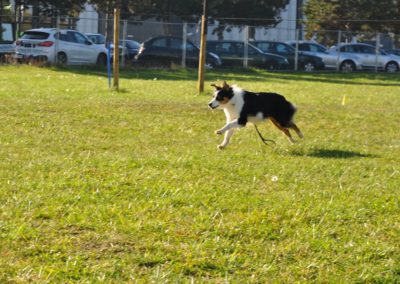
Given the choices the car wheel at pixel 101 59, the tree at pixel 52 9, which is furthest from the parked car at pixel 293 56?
the tree at pixel 52 9

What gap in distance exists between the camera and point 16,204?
6.27 metres

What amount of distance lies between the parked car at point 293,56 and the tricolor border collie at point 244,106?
25492 millimetres

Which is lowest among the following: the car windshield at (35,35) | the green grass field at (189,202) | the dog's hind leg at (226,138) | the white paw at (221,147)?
the green grass field at (189,202)

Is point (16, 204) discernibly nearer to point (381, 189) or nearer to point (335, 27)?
point (381, 189)

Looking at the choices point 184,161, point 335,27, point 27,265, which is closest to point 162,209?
point 27,265

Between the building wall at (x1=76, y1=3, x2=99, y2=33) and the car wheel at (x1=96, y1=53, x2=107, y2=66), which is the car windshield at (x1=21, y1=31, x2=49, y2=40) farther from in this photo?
the building wall at (x1=76, y1=3, x2=99, y2=33)

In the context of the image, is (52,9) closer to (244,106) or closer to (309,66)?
(309,66)

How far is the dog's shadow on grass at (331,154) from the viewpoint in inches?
377

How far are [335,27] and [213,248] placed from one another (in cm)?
4266

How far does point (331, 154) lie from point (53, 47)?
2084 cm

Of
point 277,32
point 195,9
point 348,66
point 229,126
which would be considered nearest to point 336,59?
point 348,66

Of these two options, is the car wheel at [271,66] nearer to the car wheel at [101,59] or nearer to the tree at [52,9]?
the car wheel at [101,59]

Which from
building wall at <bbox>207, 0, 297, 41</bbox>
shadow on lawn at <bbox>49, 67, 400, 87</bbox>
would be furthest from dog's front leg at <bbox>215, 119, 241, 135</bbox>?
building wall at <bbox>207, 0, 297, 41</bbox>

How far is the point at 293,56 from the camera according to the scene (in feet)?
117
